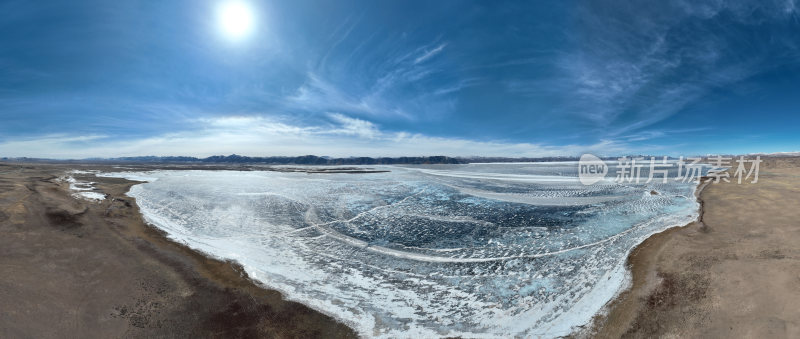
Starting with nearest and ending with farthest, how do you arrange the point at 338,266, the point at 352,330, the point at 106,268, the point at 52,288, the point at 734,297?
the point at 352,330
the point at 734,297
the point at 52,288
the point at 106,268
the point at 338,266

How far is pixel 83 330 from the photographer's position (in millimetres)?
5164

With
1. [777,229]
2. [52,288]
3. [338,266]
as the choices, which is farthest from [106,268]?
[777,229]

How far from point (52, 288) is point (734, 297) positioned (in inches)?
580

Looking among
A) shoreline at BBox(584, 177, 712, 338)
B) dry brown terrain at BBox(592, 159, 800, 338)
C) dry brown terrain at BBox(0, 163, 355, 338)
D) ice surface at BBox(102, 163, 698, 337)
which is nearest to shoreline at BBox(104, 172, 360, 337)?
dry brown terrain at BBox(0, 163, 355, 338)

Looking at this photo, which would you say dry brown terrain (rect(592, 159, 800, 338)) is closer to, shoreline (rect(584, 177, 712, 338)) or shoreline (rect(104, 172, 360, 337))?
shoreline (rect(584, 177, 712, 338))

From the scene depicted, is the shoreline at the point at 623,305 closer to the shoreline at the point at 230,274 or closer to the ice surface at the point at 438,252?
the ice surface at the point at 438,252

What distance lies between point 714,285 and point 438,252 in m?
6.51

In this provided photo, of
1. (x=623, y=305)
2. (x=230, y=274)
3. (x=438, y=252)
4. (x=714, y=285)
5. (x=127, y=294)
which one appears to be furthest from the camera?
(x=438, y=252)

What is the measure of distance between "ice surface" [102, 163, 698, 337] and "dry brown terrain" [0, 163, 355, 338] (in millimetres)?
665

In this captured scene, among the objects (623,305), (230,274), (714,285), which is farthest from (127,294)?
(714,285)

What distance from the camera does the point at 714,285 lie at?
6.48 m

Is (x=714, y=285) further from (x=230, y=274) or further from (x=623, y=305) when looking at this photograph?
(x=230, y=274)

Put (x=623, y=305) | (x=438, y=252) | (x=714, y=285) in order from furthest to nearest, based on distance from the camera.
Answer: (x=438, y=252), (x=714, y=285), (x=623, y=305)

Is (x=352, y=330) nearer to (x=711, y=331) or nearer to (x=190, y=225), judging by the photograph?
(x=711, y=331)
